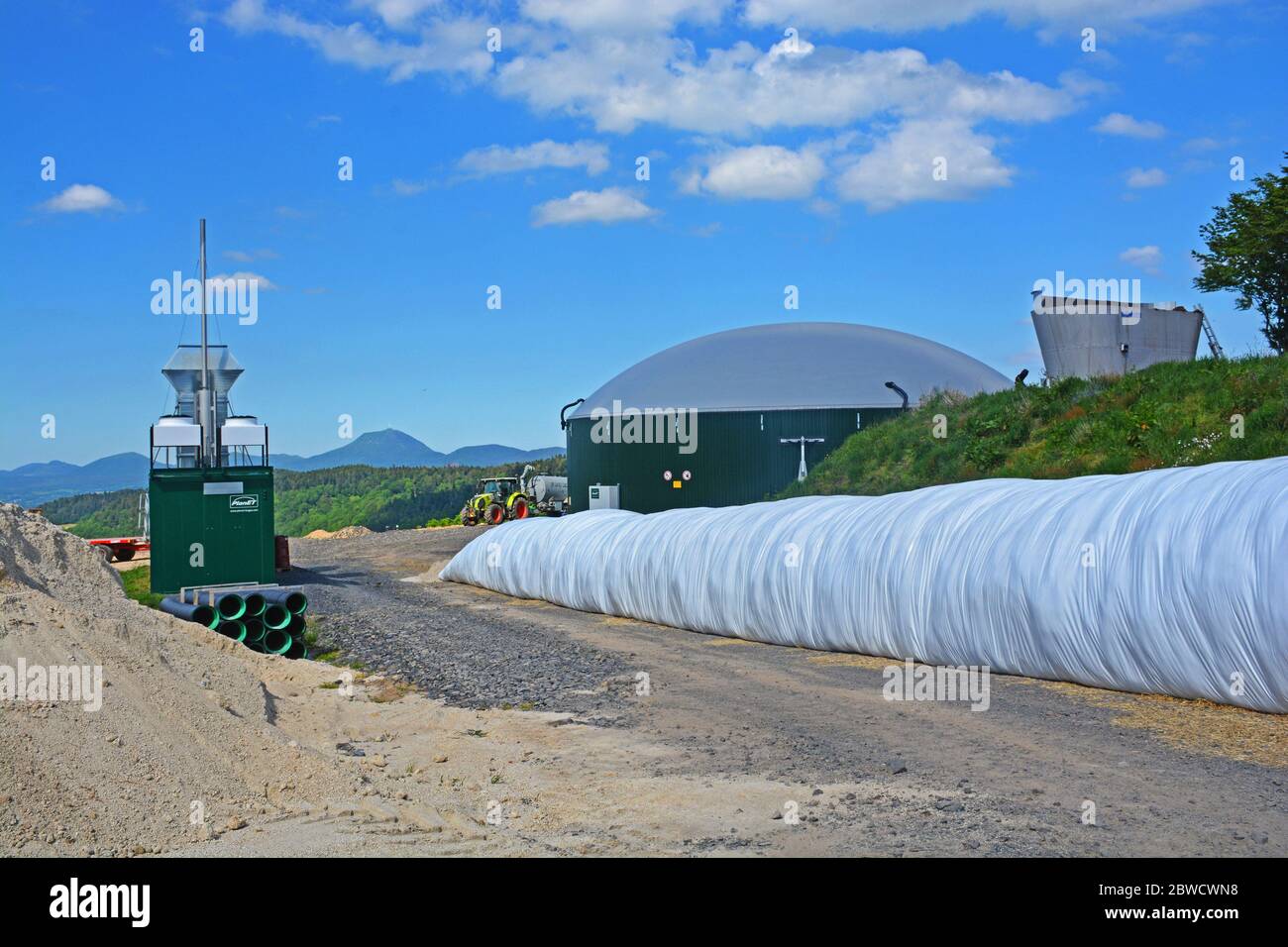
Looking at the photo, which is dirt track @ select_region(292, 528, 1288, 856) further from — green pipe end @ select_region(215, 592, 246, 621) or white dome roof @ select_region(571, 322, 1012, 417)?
white dome roof @ select_region(571, 322, 1012, 417)

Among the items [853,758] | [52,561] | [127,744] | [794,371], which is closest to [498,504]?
[794,371]

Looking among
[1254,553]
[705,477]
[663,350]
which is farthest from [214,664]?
[663,350]

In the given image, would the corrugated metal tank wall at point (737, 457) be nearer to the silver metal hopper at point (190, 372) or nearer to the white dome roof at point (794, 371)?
the white dome roof at point (794, 371)

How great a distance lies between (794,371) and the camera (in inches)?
1628

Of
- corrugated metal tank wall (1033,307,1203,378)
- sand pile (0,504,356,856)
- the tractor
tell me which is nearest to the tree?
corrugated metal tank wall (1033,307,1203,378)

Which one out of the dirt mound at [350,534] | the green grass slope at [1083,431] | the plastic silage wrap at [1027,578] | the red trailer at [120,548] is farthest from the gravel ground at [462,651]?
the dirt mound at [350,534]

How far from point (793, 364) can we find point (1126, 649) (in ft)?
99.2

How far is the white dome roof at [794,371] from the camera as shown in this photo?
1570 inches

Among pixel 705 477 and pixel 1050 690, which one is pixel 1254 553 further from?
pixel 705 477

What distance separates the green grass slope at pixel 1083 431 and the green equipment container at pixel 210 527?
15.7 meters

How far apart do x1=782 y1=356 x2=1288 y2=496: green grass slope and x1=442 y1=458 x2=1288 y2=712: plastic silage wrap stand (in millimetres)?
8858

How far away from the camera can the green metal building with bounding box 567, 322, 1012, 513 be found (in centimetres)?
3925

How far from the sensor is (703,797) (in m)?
8.71

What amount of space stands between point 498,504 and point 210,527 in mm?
25429
